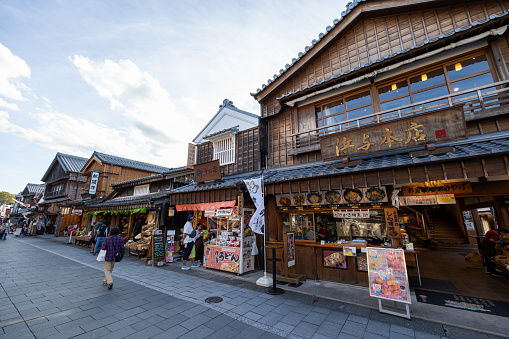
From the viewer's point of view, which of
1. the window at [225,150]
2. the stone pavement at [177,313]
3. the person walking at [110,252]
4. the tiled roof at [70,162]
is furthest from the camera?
the tiled roof at [70,162]

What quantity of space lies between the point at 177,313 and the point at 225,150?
9812mm

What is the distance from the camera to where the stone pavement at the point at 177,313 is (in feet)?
14.6

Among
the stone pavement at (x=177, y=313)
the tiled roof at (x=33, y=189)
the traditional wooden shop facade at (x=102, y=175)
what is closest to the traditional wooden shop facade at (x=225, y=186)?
the stone pavement at (x=177, y=313)

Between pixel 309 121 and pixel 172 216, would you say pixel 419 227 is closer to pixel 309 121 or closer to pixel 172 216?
pixel 309 121

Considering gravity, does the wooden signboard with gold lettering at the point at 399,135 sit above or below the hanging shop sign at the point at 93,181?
below

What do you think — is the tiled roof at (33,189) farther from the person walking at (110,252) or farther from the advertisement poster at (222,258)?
the advertisement poster at (222,258)

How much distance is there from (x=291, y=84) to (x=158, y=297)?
1198 centimetres

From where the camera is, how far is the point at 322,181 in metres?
7.21

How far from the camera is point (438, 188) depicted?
27.9 ft

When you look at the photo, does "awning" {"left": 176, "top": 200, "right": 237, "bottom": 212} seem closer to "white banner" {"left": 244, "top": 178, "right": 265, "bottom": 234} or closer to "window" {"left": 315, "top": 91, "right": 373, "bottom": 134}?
"white banner" {"left": 244, "top": 178, "right": 265, "bottom": 234}

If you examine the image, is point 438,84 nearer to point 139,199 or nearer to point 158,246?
point 158,246

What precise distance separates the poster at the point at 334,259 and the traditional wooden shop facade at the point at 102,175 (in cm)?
2454

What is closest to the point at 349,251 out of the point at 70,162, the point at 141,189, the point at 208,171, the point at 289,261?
the point at 289,261

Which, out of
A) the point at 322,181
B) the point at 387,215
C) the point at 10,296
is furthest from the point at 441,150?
the point at 10,296
